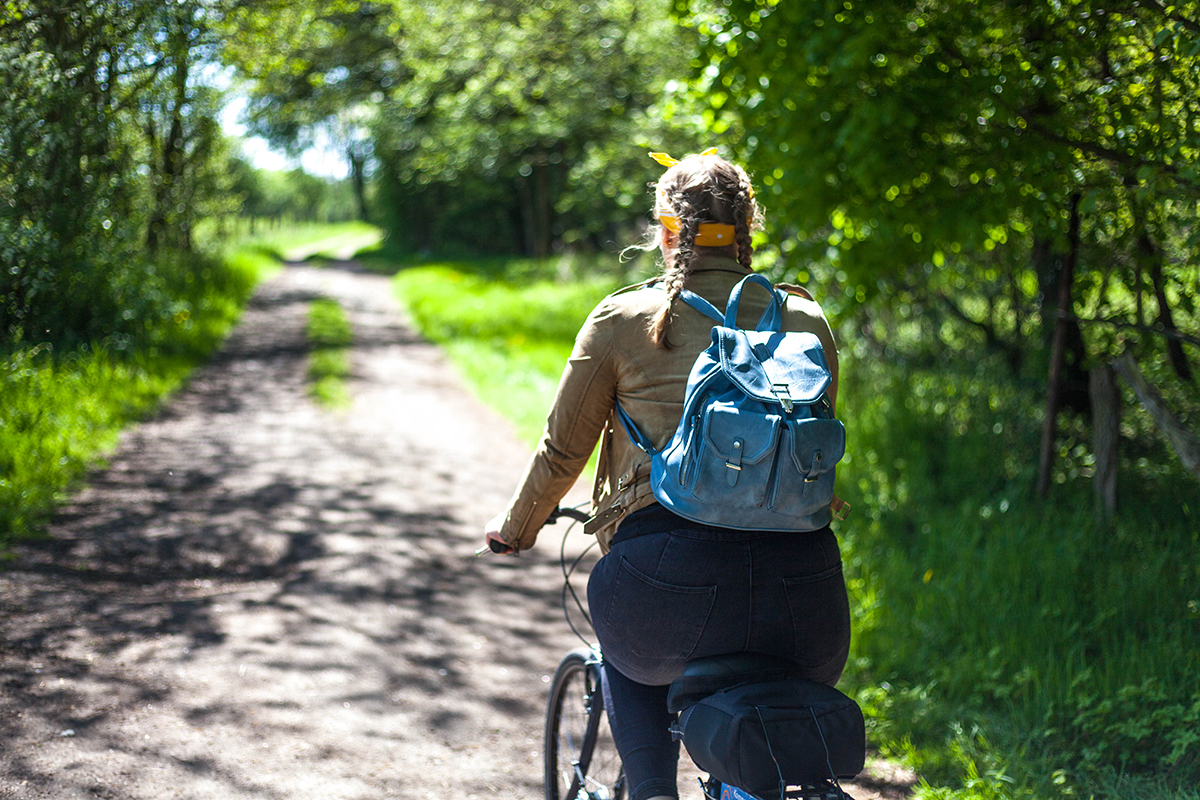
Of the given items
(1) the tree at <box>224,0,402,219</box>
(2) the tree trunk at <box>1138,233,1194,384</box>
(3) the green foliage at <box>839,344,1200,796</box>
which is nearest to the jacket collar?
(3) the green foliage at <box>839,344,1200,796</box>

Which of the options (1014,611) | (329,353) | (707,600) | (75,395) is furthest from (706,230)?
(329,353)

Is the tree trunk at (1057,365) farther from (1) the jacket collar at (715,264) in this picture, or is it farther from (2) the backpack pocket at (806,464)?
(2) the backpack pocket at (806,464)

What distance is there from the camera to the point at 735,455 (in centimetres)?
183

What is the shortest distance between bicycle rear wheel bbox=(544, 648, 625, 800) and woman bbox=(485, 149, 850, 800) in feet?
1.59

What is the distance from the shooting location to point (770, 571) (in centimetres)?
195

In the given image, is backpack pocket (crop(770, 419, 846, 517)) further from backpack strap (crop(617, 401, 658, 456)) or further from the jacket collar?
the jacket collar

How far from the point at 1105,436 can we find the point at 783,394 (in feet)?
13.3

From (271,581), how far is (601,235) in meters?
21.8

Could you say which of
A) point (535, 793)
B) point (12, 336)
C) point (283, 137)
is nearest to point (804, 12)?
point (535, 793)

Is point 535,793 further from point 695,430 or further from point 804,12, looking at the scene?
point 804,12

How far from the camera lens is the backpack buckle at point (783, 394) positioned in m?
1.84

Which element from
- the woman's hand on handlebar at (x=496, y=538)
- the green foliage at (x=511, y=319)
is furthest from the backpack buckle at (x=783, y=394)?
the green foliage at (x=511, y=319)

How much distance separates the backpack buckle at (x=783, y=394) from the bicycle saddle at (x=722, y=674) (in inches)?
21.4

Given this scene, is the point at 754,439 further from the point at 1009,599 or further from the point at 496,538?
the point at 1009,599
